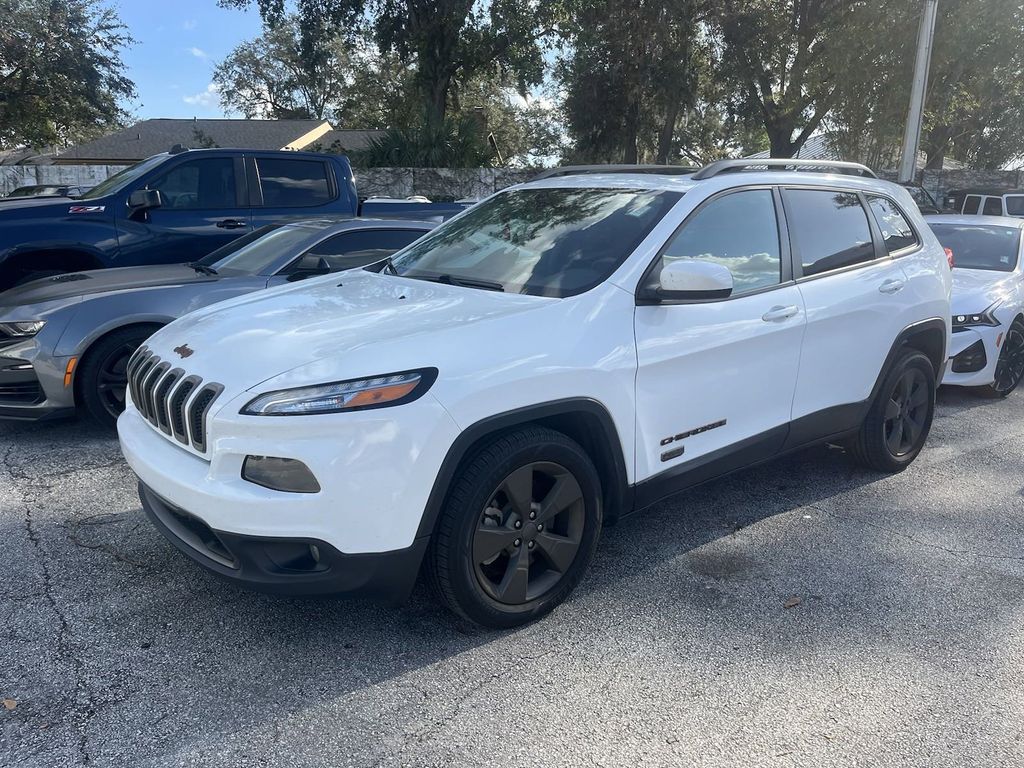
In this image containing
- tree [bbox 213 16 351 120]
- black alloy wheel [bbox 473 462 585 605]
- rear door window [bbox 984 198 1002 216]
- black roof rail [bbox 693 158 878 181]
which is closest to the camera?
black alloy wheel [bbox 473 462 585 605]

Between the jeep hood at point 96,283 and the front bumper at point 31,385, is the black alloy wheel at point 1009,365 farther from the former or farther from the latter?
the front bumper at point 31,385

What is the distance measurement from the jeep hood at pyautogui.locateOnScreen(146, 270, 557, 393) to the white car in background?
4569mm

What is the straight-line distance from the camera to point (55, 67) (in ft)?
78.5

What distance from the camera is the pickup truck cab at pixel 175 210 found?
273 inches

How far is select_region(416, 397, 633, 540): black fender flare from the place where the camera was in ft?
9.17

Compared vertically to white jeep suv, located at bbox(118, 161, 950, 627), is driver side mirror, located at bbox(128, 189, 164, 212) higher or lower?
higher

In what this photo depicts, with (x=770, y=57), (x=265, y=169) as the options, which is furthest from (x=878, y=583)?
(x=770, y=57)

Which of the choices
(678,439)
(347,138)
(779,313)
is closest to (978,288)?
(779,313)

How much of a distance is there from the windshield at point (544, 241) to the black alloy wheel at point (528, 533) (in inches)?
31.0

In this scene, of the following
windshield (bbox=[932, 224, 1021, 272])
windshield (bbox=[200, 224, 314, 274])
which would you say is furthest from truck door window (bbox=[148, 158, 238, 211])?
windshield (bbox=[932, 224, 1021, 272])

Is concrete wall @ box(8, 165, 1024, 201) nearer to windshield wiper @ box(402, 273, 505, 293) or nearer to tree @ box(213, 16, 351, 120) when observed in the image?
windshield wiper @ box(402, 273, 505, 293)

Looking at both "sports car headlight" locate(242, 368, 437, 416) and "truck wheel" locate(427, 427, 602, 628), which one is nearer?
"sports car headlight" locate(242, 368, 437, 416)

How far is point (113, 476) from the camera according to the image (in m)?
4.72

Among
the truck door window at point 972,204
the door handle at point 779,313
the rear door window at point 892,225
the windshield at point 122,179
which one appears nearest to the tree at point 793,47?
the truck door window at point 972,204
